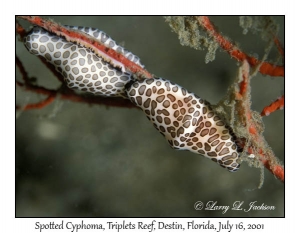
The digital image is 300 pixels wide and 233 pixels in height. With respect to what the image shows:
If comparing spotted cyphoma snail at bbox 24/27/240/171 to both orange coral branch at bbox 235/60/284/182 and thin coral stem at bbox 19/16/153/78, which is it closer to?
thin coral stem at bbox 19/16/153/78

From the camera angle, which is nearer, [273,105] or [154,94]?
[273,105]

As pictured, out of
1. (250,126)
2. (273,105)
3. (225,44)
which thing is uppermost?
(225,44)

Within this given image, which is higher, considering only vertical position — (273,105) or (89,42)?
(89,42)

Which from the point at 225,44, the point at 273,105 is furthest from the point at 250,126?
the point at 225,44

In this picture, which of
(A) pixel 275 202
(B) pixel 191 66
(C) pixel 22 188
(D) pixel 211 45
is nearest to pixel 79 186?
(C) pixel 22 188

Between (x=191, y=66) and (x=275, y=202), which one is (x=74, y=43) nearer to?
(x=191, y=66)

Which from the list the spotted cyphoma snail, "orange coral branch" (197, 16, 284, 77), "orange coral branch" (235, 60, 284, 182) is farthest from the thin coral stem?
"orange coral branch" (235, 60, 284, 182)

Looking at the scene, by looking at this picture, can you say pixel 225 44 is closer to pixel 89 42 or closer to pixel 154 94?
pixel 154 94
